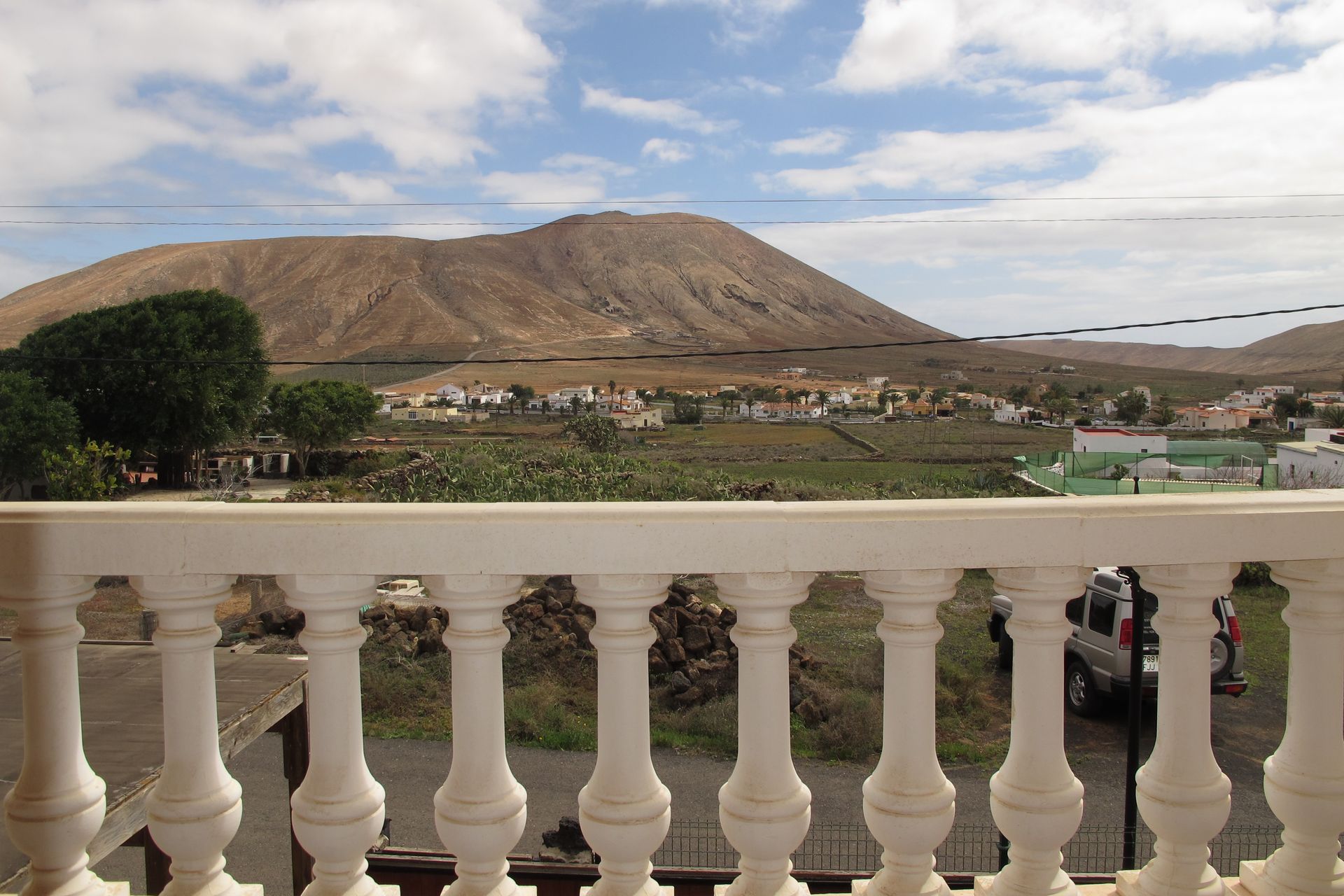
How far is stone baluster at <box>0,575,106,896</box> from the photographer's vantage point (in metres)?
1.23

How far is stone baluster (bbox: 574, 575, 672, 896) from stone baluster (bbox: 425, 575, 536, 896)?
0.12m

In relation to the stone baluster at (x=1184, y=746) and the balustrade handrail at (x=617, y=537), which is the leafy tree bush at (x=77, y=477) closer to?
the balustrade handrail at (x=617, y=537)

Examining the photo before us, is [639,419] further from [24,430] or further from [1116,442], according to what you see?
[24,430]

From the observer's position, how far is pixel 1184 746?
4.16ft

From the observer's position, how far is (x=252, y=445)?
1940 inches

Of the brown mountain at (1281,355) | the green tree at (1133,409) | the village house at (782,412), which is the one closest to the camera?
the green tree at (1133,409)

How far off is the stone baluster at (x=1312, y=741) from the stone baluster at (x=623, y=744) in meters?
0.96

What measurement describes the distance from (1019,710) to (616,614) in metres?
0.62

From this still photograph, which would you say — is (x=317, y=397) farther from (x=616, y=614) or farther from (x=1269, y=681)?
(x=616, y=614)

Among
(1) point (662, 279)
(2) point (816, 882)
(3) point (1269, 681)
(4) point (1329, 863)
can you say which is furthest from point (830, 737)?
(1) point (662, 279)

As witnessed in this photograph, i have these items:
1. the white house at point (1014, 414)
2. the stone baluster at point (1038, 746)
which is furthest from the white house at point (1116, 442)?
the stone baluster at point (1038, 746)

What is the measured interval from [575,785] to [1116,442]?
38.4m

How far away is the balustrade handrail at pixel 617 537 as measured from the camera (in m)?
1.18

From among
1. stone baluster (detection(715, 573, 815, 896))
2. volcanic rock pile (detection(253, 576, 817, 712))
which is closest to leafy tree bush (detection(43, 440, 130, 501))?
volcanic rock pile (detection(253, 576, 817, 712))
